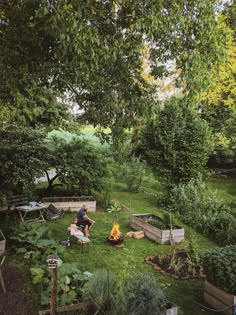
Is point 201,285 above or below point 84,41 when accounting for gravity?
below

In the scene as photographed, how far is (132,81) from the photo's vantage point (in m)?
7.24

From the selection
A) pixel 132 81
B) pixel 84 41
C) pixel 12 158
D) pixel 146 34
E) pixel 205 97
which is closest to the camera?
pixel 84 41

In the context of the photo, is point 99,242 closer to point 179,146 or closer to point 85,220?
point 85,220

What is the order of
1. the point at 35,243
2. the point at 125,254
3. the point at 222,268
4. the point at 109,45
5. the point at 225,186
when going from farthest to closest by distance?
the point at 225,186 < the point at 125,254 < the point at 35,243 < the point at 222,268 < the point at 109,45

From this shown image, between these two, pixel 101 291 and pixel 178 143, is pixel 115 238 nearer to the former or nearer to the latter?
pixel 101 291

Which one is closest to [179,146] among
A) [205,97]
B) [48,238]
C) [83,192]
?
[205,97]

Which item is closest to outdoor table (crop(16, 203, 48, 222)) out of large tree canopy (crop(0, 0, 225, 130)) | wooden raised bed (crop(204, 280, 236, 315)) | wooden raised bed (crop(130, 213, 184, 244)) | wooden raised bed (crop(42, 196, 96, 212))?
wooden raised bed (crop(42, 196, 96, 212))

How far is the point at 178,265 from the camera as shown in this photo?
8633 millimetres

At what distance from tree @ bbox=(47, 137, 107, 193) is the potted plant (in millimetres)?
6874

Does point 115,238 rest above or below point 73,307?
above

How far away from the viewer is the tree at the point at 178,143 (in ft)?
46.3

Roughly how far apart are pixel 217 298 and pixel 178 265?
1678 millimetres

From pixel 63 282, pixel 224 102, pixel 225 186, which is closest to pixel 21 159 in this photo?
pixel 63 282

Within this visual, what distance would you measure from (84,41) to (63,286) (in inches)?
167
